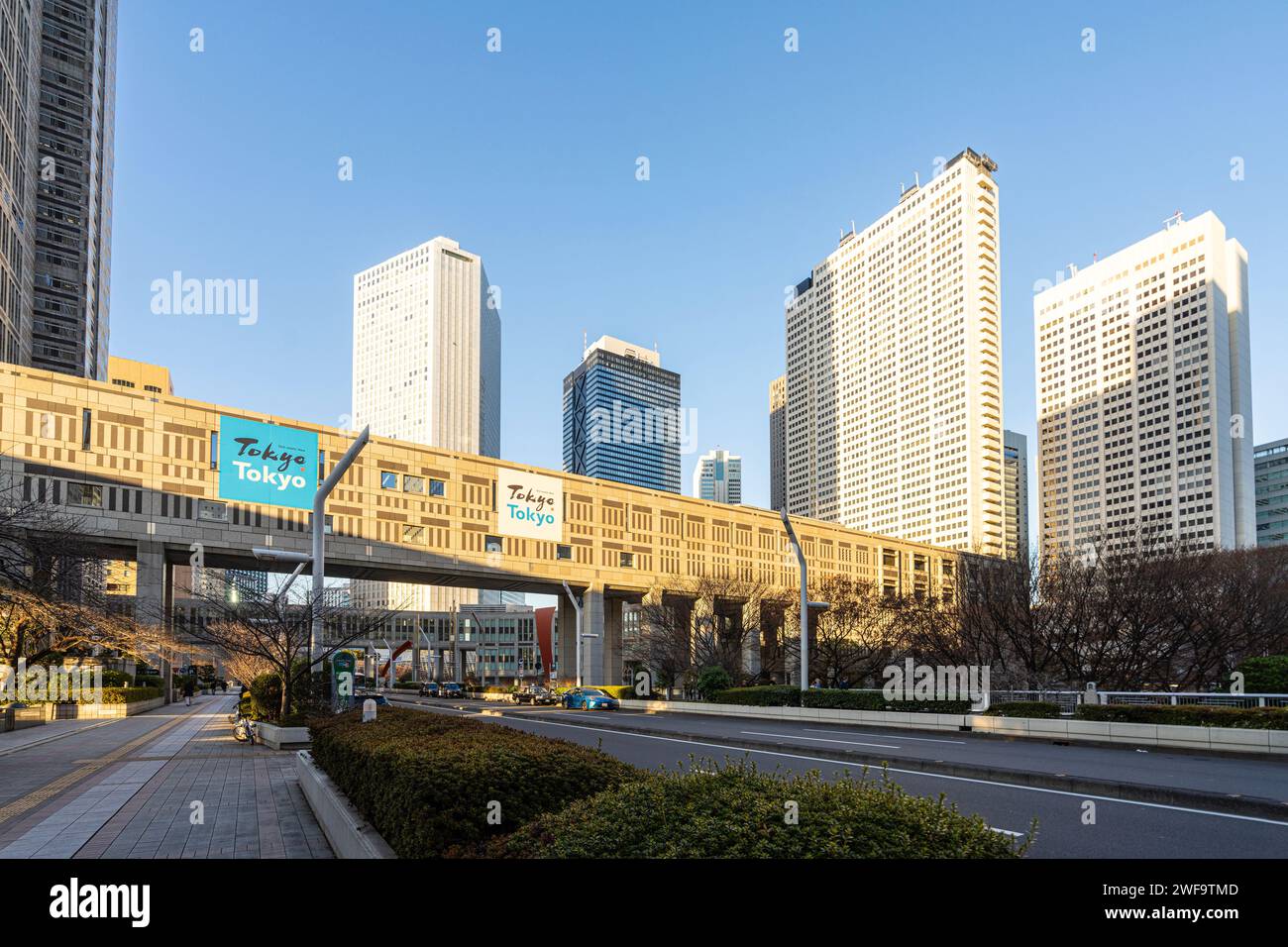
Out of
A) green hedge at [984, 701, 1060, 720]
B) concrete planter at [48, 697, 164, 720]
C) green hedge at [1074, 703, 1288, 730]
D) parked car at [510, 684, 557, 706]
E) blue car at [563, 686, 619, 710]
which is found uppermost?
green hedge at [1074, 703, 1288, 730]

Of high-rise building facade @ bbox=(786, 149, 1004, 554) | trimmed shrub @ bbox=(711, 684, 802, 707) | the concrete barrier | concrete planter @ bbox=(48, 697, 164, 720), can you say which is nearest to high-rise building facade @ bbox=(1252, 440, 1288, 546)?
high-rise building facade @ bbox=(786, 149, 1004, 554)

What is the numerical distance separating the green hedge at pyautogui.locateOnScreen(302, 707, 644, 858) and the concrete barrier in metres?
17.3

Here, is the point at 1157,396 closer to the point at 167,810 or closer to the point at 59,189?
the point at 59,189

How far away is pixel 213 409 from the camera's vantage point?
60.1m

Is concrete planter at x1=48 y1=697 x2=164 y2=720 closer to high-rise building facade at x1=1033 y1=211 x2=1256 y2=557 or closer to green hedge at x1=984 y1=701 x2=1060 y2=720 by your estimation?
green hedge at x1=984 y1=701 x2=1060 y2=720

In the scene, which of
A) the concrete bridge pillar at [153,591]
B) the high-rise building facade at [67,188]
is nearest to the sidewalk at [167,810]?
the concrete bridge pillar at [153,591]

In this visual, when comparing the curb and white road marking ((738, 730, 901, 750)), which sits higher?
the curb

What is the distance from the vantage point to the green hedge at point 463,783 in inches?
262

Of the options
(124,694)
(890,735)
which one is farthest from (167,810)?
(124,694)

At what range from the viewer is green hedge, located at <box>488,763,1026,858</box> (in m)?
4.36

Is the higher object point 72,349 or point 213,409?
point 72,349
